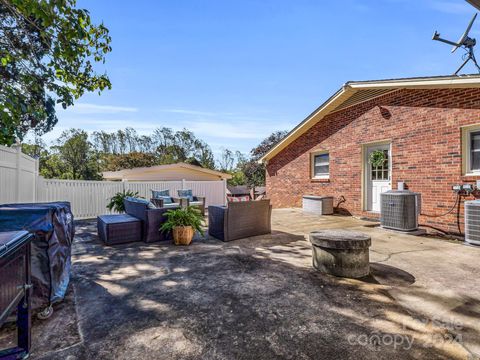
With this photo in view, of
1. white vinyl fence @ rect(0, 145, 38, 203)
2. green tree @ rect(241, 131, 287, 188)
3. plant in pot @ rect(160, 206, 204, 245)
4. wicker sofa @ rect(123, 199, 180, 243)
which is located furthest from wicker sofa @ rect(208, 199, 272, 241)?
green tree @ rect(241, 131, 287, 188)

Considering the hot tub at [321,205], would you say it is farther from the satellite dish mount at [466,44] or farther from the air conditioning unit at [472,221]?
the satellite dish mount at [466,44]

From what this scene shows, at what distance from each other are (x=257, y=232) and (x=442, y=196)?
14.8 ft

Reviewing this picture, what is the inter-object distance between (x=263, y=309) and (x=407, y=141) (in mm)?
6568

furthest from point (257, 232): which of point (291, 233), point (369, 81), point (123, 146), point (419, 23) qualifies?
point (123, 146)

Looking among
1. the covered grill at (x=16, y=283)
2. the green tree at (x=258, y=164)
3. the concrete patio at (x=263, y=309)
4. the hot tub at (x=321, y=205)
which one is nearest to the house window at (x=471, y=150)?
the concrete patio at (x=263, y=309)

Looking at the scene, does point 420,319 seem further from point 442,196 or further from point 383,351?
point 442,196

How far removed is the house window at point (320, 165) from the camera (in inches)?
381

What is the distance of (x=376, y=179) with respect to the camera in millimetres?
7934

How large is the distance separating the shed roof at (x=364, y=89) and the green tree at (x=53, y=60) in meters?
6.82

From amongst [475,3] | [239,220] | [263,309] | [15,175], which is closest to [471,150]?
[239,220]

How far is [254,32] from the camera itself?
767cm

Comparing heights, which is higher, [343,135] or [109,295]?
[343,135]

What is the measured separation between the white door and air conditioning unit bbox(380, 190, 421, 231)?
152 cm

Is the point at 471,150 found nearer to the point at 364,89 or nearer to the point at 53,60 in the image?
the point at 364,89
